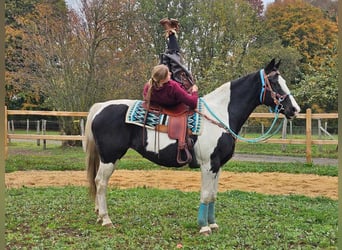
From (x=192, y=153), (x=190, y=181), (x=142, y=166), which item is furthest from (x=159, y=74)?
(x=142, y=166)

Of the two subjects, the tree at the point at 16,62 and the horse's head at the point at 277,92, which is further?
the tree at the point at 16,62

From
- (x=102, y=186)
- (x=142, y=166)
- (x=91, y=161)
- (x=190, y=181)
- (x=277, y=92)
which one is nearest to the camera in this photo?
(x=277, y=92)

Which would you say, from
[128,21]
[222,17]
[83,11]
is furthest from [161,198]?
[222,17]

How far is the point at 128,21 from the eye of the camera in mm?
15031

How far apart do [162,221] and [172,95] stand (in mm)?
1449

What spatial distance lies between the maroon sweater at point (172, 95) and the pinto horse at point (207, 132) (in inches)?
10.3

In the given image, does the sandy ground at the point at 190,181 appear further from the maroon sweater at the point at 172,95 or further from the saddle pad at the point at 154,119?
the maroon sweater at the point at 172,95

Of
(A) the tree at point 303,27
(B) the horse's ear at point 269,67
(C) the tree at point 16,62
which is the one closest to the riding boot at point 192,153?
(B) the horse's ear at point 269,67

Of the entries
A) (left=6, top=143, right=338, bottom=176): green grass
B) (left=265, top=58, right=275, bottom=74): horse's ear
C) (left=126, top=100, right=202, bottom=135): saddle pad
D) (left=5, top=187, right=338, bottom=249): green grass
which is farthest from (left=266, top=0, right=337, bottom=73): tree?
(left=126, top=100, right=202, bottom=135): saddle pad

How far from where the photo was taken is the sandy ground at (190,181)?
6344 millimetres

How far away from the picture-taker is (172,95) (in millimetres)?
3820

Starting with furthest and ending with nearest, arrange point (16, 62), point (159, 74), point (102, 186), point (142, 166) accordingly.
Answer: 1. point (16, 62)
2. point (142, 166)
3. point (102, 186)
4. point (159, 74)

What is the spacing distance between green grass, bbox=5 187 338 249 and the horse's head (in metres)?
1.25

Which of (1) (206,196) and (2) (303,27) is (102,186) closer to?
(1) (206,196)
